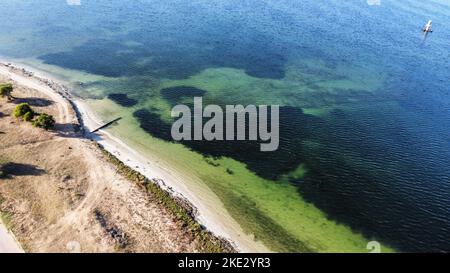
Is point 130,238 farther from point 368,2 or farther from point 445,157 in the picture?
point 368,2

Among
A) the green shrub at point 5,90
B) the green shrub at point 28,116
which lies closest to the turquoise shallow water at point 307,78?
the green shrub at point 5,90

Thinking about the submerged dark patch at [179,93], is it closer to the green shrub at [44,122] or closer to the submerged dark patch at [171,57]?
the submerged dark patch at [171,57]

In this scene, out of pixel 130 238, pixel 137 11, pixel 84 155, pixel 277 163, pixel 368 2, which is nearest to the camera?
pixel 130 238

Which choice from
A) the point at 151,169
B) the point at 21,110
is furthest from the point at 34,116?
the point at 151,169

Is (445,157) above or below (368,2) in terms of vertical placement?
below

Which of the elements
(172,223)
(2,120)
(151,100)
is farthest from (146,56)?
(172,223)

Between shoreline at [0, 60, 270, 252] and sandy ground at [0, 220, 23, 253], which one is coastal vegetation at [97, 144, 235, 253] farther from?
sandy ground at [0, 220, 23, 253]

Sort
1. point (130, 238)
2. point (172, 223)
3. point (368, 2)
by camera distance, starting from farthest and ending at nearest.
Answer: point (368, 2) → point (172, 223) → point (130, 238)
